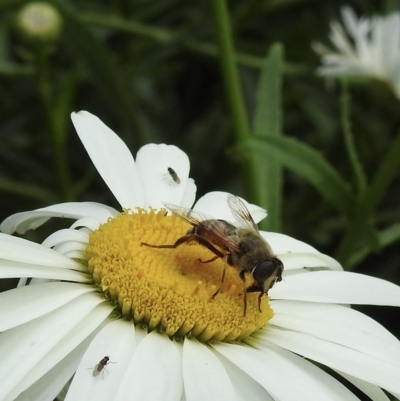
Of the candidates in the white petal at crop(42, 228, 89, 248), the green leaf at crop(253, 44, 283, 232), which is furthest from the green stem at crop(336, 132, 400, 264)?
the white petal at crop(42, 228, 89, 248)

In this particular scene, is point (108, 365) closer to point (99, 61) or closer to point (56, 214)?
point (56, 214)

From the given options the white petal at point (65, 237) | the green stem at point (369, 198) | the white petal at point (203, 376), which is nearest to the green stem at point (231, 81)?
the green stem at point (369, 198)

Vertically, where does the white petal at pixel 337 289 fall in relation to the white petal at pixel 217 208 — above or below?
below

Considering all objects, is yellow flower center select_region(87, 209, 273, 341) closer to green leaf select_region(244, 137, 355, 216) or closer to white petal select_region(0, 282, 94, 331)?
white petal select_region(0, 282, 94, 331)

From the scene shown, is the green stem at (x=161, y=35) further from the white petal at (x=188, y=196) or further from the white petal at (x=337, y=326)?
the white petal at (x=337, y=326)

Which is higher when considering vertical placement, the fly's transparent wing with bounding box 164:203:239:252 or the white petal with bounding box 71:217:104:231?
the fly's transparent wing with bounding box 164:203:239:252
